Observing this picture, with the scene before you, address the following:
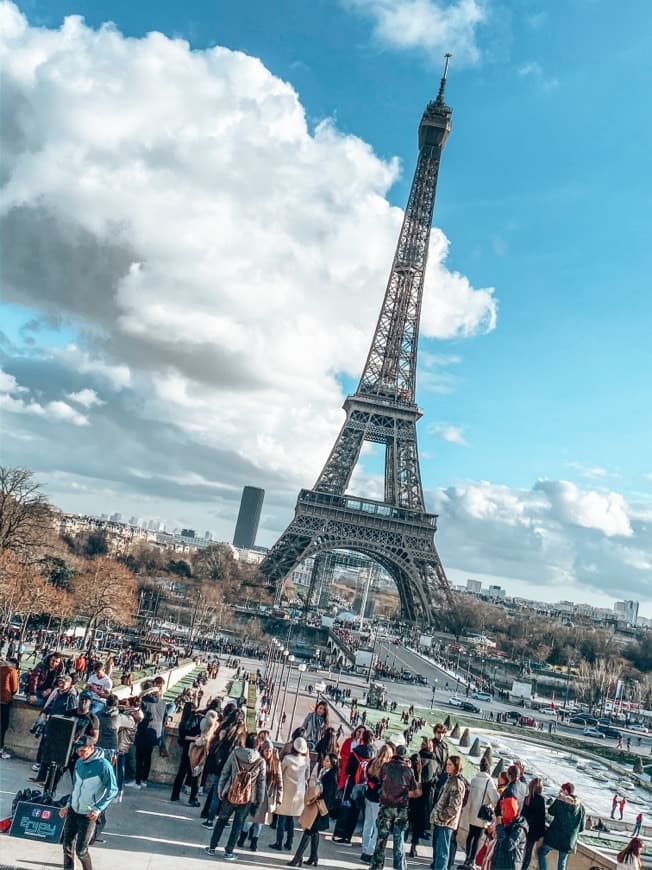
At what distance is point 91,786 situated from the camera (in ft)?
21.2

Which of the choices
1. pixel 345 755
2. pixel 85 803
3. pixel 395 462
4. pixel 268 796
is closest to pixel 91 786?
pixel 85 803

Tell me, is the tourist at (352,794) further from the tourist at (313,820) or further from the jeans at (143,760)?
the jeans at (143,760)

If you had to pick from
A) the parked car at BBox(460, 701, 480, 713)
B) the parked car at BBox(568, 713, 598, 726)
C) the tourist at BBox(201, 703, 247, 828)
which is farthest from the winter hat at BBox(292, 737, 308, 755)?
the parked car at BBox(568, 713, 598, 726)

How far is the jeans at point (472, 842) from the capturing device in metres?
8.45

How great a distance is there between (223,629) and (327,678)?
24.2 metres

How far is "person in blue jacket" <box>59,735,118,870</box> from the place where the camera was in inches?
253

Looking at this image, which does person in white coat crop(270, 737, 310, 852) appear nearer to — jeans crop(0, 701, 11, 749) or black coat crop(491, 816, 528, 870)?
black coat crop(491, 816, 528, 870)

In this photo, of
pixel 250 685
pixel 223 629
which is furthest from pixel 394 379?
pixel 250 685

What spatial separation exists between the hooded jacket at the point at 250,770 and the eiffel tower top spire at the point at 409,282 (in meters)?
64.9

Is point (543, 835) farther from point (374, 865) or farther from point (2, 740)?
point (2, 740)

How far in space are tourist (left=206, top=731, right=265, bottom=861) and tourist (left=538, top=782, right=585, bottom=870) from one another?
127 inches

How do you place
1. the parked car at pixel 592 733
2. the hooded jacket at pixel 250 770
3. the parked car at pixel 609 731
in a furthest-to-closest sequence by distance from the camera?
the parked car at pixel 609 731
the parked car at pixel 592 733
the hooded jacket at pixel 250 770

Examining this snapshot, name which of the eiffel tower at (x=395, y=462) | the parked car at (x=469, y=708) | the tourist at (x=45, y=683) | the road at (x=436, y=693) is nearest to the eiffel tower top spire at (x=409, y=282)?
the eiffel tower at (x=395, y=462)

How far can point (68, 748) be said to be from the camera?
7.80 m
